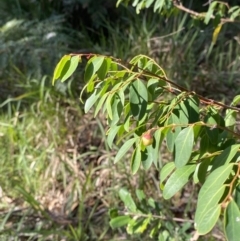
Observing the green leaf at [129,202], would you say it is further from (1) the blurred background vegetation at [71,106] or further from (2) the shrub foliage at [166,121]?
(2) the shrub foliage at [166,121]

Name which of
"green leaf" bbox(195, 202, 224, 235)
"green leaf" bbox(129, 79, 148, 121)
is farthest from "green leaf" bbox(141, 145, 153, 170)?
"green leaf" bbox(195, 202, 224, 235)

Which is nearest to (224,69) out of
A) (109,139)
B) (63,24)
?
(63,24)

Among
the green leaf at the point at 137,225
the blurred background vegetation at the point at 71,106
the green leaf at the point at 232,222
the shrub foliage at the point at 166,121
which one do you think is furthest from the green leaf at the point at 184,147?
the blurred background vegetation at the point at 71,106

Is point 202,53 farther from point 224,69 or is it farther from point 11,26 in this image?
point 11,26

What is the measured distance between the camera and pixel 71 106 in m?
3.55

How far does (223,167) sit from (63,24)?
3432 mm

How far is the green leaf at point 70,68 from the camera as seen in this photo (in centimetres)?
118

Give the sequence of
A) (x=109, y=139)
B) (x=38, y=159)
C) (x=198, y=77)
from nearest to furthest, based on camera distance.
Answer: (x=109, y=139) < (x=38, y=159) < (x=198, y=77)

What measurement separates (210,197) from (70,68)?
0.41 m

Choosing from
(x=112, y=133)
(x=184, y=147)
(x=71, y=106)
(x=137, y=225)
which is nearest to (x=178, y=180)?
(x=184, y=147)

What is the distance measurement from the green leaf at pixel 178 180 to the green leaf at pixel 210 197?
6.6 inches

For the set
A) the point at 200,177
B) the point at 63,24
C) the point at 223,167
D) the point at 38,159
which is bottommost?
the point at 38,159

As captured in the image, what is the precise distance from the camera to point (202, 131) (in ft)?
4.02

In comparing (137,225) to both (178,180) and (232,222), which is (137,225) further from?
(232,222)
